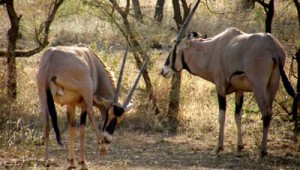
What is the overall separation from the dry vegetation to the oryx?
645 millimetres

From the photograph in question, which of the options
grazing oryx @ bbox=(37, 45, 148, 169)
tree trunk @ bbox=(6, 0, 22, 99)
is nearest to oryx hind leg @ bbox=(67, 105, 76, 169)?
grazing oryx @ bbox=(37, 45, 148, 169)

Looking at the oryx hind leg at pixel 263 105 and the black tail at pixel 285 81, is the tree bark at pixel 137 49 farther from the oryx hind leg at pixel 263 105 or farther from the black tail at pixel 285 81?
the black tail at pixel 285 81

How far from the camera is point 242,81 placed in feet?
35.3

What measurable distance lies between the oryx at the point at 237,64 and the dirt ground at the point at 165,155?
348 mm

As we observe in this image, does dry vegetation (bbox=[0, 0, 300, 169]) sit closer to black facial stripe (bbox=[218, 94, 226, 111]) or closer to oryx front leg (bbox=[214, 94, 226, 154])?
oryx front leg (bbox=[214, 94, 226, 154])

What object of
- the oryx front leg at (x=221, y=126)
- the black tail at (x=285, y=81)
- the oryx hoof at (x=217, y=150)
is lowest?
the oryx hoof at (x=217, y=150)

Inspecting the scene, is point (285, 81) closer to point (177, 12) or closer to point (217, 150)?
point (217, 150)

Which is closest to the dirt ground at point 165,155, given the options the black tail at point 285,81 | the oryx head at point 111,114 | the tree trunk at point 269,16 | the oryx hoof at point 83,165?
the oryx hoof at point 83,165

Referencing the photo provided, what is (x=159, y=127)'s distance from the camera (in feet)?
42.9

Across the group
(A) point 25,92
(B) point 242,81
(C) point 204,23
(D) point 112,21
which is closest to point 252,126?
(B) point 242,81

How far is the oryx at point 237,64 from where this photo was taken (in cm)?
1030

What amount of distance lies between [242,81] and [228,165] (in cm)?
132

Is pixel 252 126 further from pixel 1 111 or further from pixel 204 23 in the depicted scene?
pixel 204 23

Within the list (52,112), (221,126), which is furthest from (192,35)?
(52,112)
